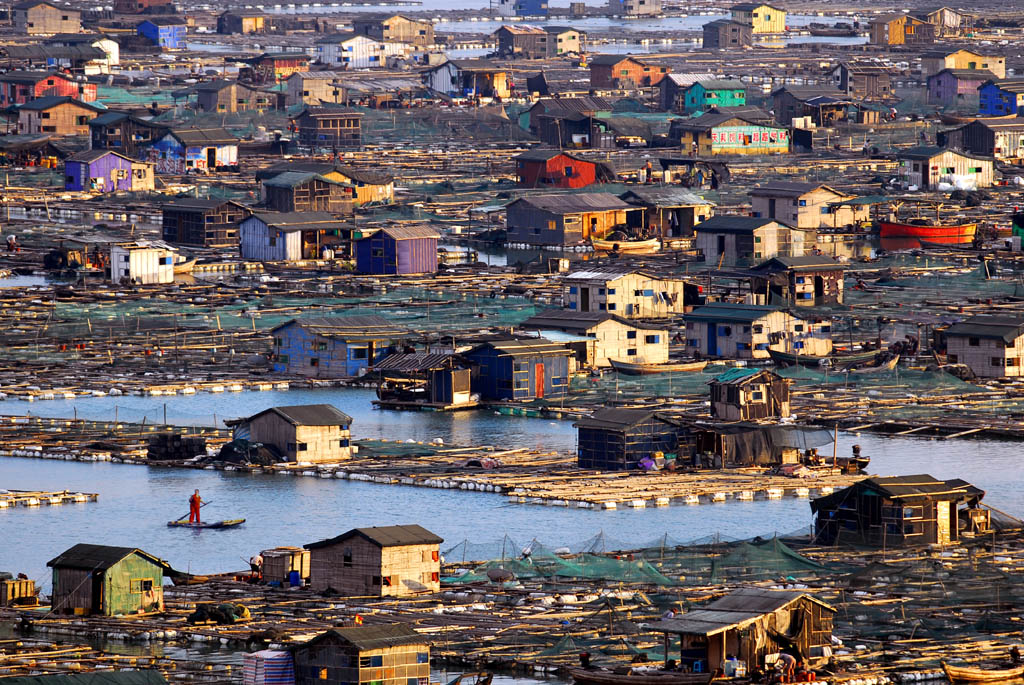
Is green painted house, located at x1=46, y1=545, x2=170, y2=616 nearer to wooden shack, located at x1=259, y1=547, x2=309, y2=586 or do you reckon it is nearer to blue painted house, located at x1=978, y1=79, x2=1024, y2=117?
wooden shack, located at x1=259, y1=547, x2=309, y2=586

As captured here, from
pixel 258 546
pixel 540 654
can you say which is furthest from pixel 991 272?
pixel 540 654

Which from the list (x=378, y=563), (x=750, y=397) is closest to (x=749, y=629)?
(x=378, y=563)

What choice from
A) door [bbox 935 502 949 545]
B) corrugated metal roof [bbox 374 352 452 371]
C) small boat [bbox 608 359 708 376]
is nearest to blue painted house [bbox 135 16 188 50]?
small boat [bbox 608 359 708 376]

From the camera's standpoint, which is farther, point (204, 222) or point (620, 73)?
point (620, 73)

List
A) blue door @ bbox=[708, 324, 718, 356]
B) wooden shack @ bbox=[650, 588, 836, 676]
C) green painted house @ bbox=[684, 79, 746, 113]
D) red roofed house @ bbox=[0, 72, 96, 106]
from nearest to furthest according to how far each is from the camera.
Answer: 1. wooden shack @ bbox=[650, 588, 836, 676]
2. blue door @ bbox=[708, 324, 718, 356]
3. red roofed house @ bbox=[0, 72, 96, 106]
4. green painted house @ bbox=[684, 79, 746, 113]

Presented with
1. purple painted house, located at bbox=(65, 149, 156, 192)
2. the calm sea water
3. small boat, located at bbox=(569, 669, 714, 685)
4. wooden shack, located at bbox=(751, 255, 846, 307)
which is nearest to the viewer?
small boat, located at bbox=(569, 669, 714, 685)

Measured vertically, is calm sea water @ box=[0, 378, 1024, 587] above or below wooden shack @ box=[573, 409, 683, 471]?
below

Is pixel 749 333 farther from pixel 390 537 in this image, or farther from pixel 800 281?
pixel 390 537
